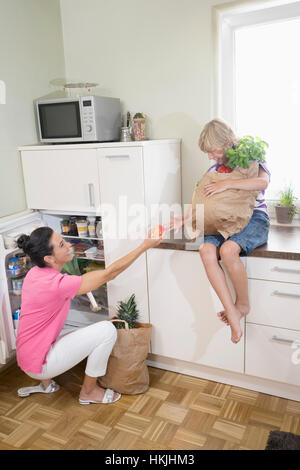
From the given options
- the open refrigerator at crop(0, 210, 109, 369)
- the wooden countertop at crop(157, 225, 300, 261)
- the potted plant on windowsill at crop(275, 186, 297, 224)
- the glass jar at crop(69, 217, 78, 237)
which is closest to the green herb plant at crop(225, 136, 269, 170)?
the wooden countertop at crop(157, 225, 300, 261)

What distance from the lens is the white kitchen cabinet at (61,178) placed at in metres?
2.35

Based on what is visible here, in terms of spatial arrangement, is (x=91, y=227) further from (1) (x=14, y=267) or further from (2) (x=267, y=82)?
(2) (x=267, y=82)

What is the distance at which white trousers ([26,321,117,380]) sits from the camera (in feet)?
6.82

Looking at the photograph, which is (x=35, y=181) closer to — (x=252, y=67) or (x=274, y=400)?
(x=252, y=67)

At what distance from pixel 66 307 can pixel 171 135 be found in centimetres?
121

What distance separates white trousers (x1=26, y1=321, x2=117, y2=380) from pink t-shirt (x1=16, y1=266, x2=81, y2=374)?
4 cm

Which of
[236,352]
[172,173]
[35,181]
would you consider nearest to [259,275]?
[236,352]

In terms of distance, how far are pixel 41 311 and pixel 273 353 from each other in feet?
3.79

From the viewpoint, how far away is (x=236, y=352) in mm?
2170

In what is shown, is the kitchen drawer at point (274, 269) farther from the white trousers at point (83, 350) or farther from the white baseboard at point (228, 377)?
the white trousers at point (83, 350)

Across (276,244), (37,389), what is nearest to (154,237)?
(276,244)

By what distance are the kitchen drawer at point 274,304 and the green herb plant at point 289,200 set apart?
611 mm

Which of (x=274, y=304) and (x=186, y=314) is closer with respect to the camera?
(x=274, y=304)

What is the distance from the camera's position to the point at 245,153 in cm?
196
